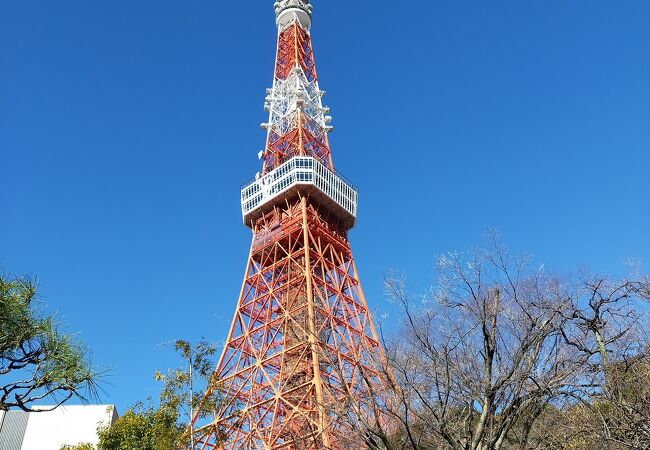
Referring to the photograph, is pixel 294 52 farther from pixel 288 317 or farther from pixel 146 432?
pixel 146 432

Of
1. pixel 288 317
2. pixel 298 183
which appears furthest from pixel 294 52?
pixel 288 317

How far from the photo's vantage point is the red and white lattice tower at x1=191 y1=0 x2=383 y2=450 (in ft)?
70.2

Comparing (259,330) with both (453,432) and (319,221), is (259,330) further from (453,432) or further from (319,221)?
(453,432)

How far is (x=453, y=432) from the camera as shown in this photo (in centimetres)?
752

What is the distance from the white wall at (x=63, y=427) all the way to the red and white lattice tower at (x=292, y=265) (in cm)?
350

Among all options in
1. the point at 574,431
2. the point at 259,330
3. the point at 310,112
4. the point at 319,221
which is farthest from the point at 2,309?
the point at 310,112

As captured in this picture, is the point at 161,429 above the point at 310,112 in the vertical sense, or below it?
below

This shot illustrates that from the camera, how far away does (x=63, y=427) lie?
17.9 meters

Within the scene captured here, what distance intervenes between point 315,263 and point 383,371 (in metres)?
18.7

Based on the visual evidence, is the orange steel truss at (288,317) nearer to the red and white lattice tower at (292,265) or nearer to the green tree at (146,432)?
the red and white lattice tower at (292,265)

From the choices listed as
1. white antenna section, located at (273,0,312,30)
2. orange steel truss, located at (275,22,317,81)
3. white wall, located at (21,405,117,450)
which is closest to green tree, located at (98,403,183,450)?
white wall, located at (21,405,117,450)

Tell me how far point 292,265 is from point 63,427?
39.5 ft

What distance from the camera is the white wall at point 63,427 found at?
17734mm

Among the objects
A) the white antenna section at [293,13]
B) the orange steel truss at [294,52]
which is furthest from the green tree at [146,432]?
the white antenna section at [293,13]
